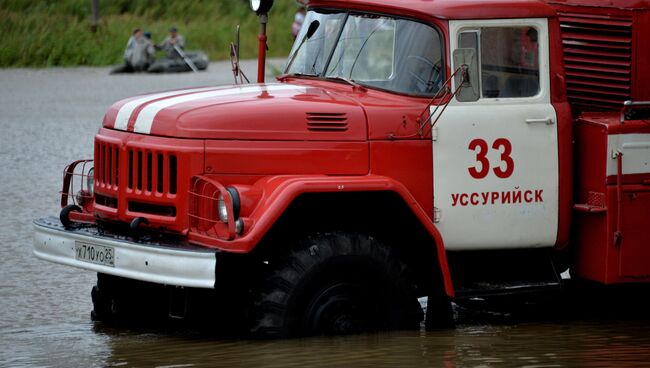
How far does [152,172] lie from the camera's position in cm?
866

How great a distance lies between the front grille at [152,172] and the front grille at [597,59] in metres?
2.93

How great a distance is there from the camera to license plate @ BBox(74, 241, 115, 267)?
8688 mm

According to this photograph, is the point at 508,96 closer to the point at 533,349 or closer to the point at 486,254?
the point at 486,254

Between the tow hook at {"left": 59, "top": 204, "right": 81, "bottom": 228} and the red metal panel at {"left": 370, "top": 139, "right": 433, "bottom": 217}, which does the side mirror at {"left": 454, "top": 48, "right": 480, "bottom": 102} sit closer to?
the red metal panel at {"left": 370, "top": 139, "right": 433, "bottom": 217}

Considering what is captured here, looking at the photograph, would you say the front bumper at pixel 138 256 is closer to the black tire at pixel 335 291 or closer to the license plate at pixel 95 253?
the license plate at pixel 95 253

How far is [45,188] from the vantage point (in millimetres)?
16922

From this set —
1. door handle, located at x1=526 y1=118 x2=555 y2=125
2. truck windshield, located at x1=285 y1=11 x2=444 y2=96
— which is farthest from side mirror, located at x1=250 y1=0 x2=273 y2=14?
door handle, located at x1=526 y1=118 x2=555 y2=125

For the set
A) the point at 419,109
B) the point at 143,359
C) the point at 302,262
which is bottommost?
the point at 143,359

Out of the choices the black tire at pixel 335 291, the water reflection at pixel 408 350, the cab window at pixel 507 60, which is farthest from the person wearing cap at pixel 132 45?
the black tire at pixel 335 291

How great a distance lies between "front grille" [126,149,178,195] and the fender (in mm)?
267

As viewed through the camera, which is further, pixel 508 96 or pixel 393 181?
pixel 508 96

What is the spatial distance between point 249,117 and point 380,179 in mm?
839

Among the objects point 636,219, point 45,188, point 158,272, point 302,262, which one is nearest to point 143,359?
point 158,272

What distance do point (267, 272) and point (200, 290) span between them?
2.39 feet
